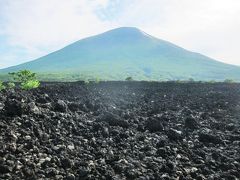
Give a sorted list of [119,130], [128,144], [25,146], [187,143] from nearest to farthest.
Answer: [25,146] → [128,144] → [187,143] → [119,130]

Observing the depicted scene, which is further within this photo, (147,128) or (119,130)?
(147,128)

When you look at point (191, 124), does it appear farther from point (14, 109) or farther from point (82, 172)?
point (82, 172)

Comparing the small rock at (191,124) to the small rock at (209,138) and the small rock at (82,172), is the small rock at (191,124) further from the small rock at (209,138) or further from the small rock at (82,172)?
the small rock at (82,172)

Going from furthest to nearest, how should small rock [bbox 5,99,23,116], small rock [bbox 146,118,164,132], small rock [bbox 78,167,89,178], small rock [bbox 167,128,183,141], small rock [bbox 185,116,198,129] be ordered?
small rock [bbox 185,116,198,129] → small rock [bbox 146,118,164,132] → small rock [bbox 167,128,183,141] → small rock [bbox 5,99,23,116] → small rock [bbox 78,167,89,178]

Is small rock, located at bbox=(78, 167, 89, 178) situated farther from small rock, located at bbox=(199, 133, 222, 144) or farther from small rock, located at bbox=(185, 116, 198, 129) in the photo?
small rock, located at bbox=(185, 116, 198, 129)

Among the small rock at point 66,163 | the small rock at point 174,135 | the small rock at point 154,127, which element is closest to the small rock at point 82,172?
the small rock at point 66,163

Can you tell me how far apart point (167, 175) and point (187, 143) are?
4069mm

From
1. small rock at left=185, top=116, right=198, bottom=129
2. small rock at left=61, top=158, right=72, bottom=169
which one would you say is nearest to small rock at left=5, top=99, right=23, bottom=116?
small rock at left=61, top=158, right=72, bottom=169

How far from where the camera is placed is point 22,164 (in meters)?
8.96

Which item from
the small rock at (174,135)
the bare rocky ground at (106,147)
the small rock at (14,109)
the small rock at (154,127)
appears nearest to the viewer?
the bare rocky ground at (106,147)

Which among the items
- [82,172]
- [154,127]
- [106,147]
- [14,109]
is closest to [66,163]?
[82,172]

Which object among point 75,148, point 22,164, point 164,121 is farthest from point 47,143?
point 164,121

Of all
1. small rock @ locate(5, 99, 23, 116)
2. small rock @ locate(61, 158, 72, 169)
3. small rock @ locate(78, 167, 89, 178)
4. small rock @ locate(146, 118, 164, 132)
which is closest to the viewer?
small rock @ locate(78, 167, 89, 178)

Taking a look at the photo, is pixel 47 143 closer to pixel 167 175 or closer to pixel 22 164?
pixel 22 164
